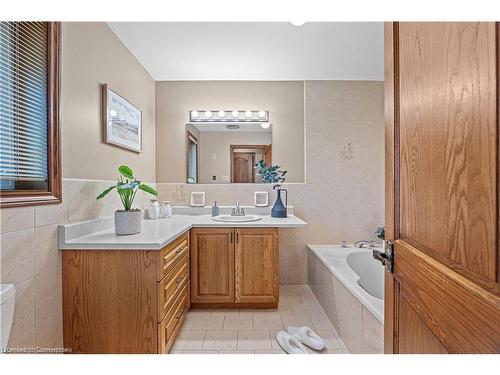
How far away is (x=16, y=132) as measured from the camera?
1.21 metres

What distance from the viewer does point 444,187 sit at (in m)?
0.55

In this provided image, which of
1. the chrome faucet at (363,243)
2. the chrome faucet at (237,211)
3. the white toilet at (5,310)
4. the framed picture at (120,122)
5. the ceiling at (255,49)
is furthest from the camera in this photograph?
the chrome faucet at (363,243)

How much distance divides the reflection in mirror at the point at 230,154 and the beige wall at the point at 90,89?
74 centimetres

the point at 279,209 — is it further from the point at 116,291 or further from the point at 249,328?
the point at 116,291

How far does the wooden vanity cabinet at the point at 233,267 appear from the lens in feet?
7.55

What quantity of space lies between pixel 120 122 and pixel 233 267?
154 centimetres

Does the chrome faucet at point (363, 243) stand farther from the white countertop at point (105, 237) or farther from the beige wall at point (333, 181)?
the white countertop at point (105, 237)

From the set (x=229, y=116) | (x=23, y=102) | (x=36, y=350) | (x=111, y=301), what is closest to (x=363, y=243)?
(x=229, y=116)

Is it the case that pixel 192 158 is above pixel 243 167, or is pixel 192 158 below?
above

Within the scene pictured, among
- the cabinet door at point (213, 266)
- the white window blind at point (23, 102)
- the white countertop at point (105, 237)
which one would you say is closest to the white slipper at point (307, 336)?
the cabinet door at point (213, 266)

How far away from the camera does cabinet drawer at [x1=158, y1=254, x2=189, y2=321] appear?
4.90ft

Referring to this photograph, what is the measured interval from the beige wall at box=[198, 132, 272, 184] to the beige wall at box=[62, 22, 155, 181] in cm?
79
